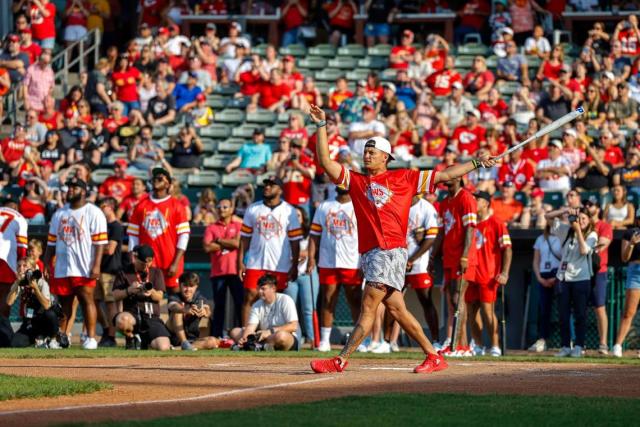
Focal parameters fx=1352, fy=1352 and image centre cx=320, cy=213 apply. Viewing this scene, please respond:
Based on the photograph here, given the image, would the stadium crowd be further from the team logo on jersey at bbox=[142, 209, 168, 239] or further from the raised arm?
the raised arm

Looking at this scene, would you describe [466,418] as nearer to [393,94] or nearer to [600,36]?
[393,94]

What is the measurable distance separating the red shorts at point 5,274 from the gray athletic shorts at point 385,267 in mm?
7206

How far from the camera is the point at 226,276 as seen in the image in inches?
707

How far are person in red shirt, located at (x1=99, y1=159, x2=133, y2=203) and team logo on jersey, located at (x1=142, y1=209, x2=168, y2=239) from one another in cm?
383

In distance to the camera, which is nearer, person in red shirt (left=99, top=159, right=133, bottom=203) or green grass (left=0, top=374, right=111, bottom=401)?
green grass (left=0, top=374, right=111, bottom=401)

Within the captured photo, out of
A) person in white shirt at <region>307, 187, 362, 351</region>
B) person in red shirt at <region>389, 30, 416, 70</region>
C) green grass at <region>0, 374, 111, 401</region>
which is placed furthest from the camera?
person in red shirt at <region>389, 30, 416, 70</region>

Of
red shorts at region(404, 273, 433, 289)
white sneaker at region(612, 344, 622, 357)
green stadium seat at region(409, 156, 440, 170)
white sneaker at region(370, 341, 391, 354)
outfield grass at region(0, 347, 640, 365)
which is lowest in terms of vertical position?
white sneaker at region(612, 344, 622, 357)

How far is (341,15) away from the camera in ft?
89.2

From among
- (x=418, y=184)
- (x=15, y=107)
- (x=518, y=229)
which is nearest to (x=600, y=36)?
(x=518, y=229)

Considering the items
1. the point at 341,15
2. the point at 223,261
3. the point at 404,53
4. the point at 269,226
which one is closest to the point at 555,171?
the point at 269,226

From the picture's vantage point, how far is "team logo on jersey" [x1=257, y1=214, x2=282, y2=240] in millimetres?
16875

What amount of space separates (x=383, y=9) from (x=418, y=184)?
16.5m

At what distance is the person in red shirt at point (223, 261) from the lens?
17.8 metres

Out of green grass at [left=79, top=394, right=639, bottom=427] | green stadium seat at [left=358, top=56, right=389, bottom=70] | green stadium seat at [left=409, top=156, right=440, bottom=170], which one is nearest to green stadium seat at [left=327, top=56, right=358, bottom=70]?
green stadium seat at [left=358, top=56, right=389, bottom=70]
